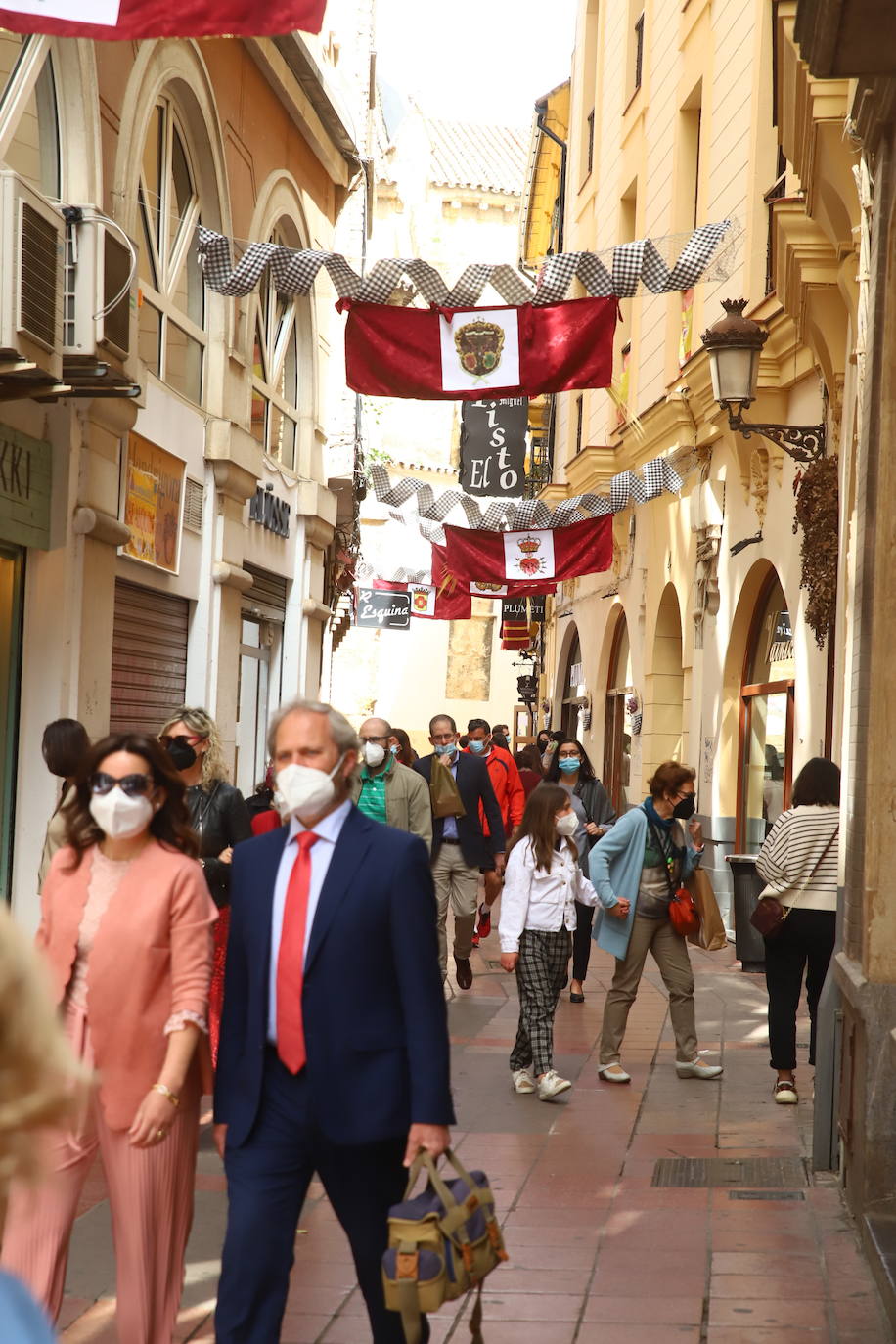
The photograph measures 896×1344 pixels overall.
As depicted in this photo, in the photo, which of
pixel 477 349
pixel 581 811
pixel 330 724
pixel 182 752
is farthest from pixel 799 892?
pixel 330 724

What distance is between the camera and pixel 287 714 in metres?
4.52

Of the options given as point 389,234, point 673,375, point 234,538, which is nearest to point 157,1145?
point 234,538

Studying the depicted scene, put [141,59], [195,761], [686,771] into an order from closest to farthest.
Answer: [195,761] < [686,771] < [141,59]

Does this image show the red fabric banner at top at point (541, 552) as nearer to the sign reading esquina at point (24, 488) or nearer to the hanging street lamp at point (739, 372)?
the hanging street lamp at point (739, 372)

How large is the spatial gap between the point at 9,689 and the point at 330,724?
6.90 meters

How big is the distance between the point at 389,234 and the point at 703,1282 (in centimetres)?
5187

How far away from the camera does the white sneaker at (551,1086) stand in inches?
359

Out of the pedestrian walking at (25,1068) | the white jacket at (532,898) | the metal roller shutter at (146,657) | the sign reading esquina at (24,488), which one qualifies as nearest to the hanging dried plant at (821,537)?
the white jacket at (532,898)

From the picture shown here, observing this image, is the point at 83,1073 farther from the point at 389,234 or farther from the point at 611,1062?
the point at 389,234

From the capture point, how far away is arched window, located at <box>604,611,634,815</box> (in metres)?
25.0

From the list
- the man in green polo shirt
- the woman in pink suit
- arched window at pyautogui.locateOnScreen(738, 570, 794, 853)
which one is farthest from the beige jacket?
the woman in pink suit

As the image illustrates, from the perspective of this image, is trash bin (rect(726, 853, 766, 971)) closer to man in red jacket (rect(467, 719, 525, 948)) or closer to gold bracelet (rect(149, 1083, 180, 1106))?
man in red jacket (rect(467, 719, 525, 948))

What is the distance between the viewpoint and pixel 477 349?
36.3 ft

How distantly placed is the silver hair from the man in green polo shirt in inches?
272
